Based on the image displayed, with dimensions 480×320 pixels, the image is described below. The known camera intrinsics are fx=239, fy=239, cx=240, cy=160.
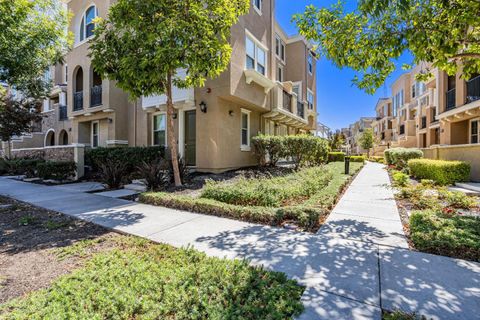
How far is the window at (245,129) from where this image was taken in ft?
41.4

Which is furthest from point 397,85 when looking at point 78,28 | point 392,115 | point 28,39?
point 28,39

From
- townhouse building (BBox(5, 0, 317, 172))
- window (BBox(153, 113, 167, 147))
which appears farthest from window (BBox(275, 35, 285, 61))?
window (BBox(153, 113, 167, 147))

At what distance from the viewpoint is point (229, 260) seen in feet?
10.6

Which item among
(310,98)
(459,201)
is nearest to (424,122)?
(310,98)

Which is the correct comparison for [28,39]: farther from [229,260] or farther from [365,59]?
[365,59]

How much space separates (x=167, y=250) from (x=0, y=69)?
8075 millimetres

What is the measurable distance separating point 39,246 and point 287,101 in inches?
575

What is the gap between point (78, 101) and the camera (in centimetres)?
1524

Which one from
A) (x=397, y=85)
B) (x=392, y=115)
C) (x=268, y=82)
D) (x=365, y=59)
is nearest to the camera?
(x=365, y=59)

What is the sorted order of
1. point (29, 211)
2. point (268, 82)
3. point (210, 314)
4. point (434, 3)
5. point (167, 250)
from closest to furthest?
point (210, 314), point (167, 250), point (434, 3), point (29, 211), point (268, 82)

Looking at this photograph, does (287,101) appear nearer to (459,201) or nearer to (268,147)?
(268,147)

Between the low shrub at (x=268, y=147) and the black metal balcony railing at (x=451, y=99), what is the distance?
11360 millimetres

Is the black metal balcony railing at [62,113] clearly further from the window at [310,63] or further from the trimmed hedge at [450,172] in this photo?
the trimmed hedge at [450,172]

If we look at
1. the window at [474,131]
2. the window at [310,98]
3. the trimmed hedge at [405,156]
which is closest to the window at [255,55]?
the trimmed hedge at [405,156]
